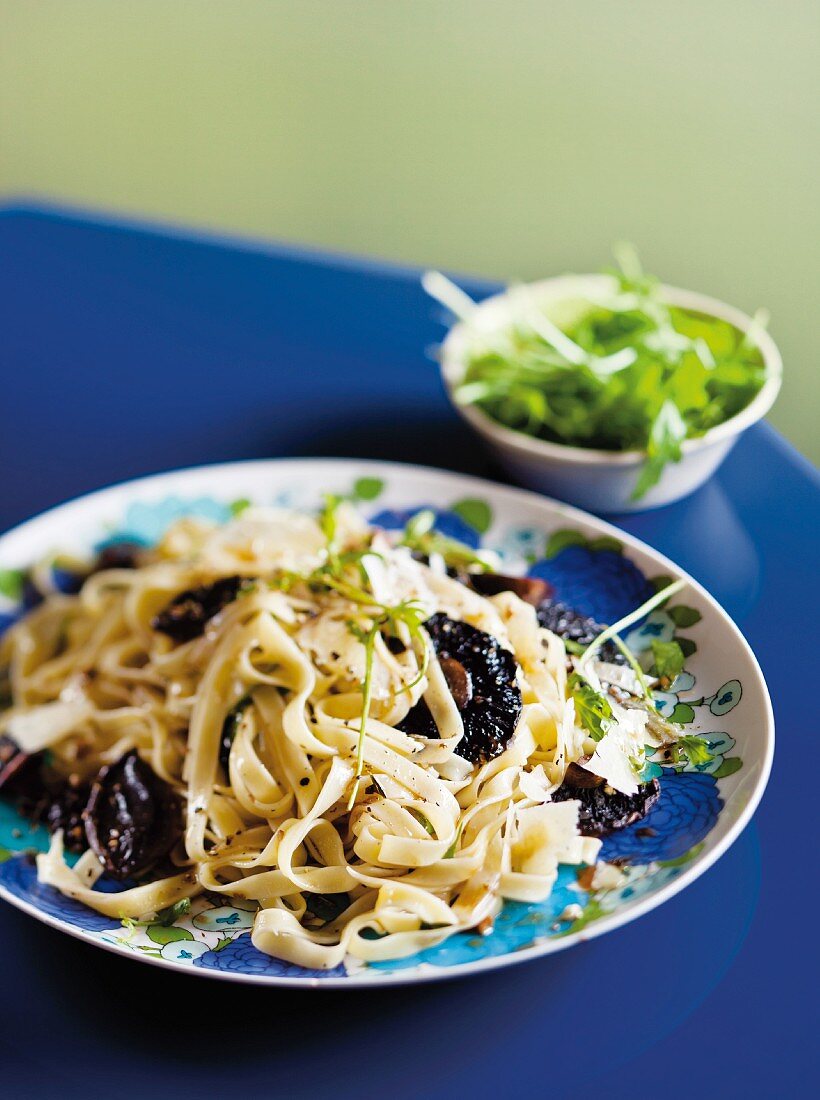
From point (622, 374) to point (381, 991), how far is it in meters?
1.61

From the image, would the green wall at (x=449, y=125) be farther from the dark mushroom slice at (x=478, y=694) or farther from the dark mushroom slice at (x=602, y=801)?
the dark mushroom slice at (x=602, y=801)

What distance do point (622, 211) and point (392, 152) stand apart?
1.55 m

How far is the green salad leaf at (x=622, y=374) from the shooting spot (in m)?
2.77

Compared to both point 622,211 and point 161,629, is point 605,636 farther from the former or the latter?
point 622,211

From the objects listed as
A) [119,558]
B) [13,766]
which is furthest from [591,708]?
[119,558]

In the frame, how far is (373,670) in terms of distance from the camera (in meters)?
2.04

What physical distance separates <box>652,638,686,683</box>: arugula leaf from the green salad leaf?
1.96 feet

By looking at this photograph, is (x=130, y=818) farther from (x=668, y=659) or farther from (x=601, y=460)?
(x=601, y=460)

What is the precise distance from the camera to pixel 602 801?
1884 mm

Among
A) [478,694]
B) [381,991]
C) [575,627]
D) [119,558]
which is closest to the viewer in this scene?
[381,991]

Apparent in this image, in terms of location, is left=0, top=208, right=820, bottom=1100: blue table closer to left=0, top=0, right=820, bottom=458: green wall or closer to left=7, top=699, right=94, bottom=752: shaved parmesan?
left=7, top=699, right=94, bottom=752: shaved parmesan

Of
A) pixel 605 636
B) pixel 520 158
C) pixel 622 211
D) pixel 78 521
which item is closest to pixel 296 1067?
pixel 605 636

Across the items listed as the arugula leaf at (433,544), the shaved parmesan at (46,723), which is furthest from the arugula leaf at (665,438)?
the shaved parmesan at (46,723)

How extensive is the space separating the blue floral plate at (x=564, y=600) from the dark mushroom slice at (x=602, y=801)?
0.05 feet
